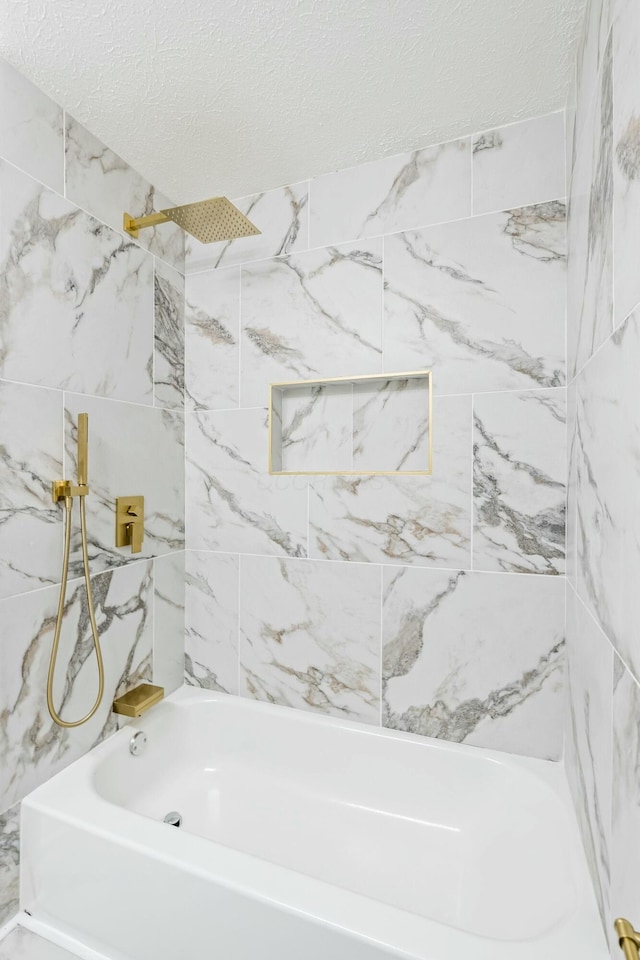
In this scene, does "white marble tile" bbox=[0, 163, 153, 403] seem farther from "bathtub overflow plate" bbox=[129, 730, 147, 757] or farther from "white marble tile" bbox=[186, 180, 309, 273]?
"bathtub overflow plate" bbox=[129, 730, 147, 757]

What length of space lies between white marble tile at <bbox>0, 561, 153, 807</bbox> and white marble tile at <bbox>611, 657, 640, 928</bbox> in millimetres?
1373

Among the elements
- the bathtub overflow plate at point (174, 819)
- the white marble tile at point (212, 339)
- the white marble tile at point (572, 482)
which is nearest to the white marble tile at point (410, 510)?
the white marble tile at point (572, 482)

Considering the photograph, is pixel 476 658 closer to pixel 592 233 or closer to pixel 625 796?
pixel 625 796

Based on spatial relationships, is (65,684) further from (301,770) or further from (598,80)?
(598,80)

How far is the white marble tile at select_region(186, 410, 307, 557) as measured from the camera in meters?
1.85

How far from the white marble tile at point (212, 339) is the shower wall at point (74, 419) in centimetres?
6

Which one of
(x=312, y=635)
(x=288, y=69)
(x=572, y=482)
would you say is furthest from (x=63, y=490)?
(x=572, y=482)

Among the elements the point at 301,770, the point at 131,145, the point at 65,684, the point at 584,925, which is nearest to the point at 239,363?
the point at 131,145

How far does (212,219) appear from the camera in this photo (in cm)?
158

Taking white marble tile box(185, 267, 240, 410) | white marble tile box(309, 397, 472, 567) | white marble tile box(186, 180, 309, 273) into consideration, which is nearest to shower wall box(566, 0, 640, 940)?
white marble tile box(309, 397, 472, 567)

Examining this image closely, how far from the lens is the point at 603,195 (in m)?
0.96

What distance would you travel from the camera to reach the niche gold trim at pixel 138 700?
164 cm

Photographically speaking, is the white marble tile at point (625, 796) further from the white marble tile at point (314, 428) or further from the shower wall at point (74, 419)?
the shower wall at point (74, 419)

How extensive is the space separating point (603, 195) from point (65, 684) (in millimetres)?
1790
